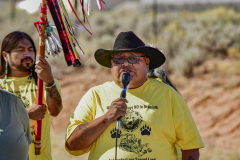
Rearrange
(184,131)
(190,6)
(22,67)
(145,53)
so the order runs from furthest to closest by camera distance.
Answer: (190,6), (22,67), (145,53), (184,131)

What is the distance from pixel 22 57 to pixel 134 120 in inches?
69.7

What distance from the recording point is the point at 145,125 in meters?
3.17

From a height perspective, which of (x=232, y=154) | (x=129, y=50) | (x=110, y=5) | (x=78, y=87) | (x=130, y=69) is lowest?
(x=232, y=154)

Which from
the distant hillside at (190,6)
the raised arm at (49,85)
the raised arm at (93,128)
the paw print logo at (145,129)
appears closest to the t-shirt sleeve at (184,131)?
the paw print logo at (145,129)

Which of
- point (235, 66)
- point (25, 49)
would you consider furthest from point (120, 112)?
point (235, 66)

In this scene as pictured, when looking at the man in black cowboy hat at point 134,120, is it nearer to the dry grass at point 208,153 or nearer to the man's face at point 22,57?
the man's face at point 22,57

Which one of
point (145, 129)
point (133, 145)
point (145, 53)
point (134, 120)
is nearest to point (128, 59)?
point (145, 53)

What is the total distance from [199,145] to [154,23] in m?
13.6

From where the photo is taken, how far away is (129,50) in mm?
3369

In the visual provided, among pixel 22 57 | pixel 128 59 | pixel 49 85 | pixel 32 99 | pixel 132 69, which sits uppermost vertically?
pixel 22 57

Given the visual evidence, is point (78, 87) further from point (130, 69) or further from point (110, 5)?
point (110, 5)

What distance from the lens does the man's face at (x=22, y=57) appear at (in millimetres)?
4047

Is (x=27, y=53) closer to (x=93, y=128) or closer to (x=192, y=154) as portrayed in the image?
(x=93, y=128)

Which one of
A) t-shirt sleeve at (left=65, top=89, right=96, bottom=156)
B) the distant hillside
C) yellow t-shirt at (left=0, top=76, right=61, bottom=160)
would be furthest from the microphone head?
the distant hillside
